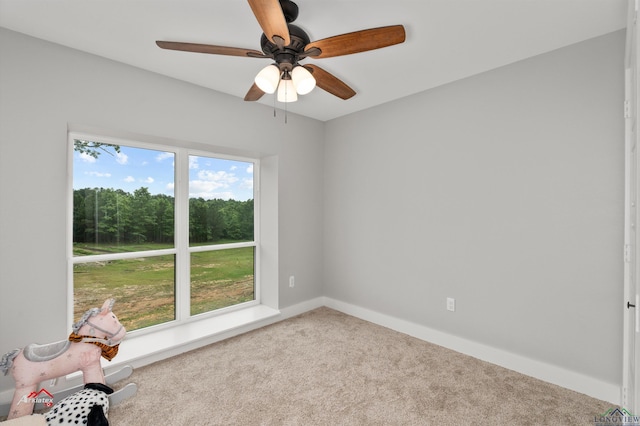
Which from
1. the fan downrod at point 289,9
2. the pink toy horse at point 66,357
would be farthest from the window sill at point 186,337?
the fan downrod at point 289,9

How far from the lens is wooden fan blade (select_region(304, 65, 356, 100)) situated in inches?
73.4

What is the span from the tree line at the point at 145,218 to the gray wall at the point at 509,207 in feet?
4.93

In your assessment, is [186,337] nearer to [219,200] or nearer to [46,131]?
[219,200]

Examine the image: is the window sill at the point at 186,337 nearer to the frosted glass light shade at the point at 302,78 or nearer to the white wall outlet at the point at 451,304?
the white wall outlet at the point at 451,304

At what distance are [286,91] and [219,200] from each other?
1.87 m

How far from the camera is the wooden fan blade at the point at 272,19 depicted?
1.21m

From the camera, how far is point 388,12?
177 cm

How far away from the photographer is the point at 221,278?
11.1 ft

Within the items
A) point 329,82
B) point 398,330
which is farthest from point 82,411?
point 398,330

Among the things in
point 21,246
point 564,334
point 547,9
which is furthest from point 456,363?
point 21,246

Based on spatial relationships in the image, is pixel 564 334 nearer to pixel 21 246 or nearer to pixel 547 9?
pixel 547 9

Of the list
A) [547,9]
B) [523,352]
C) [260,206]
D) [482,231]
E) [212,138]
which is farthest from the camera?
[260,206]

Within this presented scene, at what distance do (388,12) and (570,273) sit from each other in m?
2.18

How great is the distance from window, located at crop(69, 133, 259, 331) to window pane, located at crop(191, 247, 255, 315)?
11 millimetres
